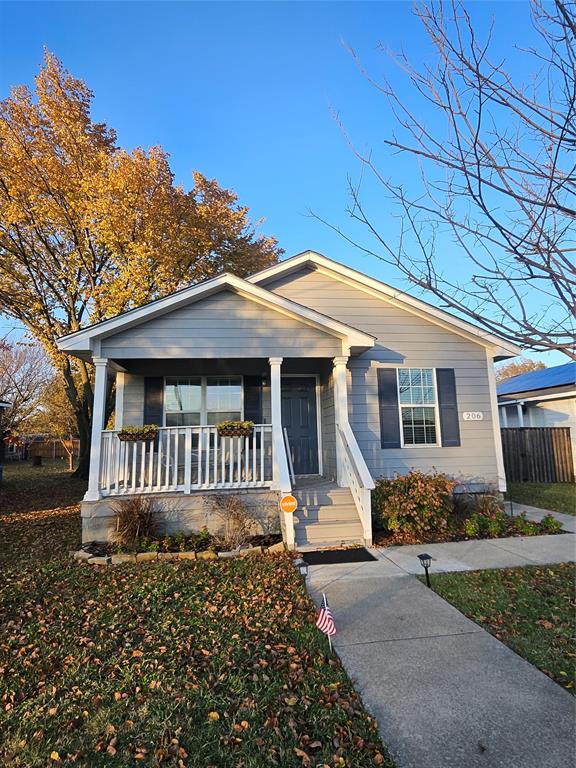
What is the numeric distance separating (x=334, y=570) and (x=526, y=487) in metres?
9.20

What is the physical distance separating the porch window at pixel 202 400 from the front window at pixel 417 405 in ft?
11.7

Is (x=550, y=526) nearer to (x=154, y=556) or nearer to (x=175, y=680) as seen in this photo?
(x=154, y=556)

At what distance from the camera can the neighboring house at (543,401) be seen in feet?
45.2

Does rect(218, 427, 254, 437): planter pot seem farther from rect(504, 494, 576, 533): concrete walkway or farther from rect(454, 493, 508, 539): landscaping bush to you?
rect(504, 494, 576, 533): concrete walkway

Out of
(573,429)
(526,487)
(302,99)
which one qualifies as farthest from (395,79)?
(573,429)

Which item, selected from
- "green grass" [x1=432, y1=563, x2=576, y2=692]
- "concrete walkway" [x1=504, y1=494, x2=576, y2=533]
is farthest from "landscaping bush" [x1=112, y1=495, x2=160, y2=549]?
"concrete walkway" [x1=504, y1=494, x2=576, y2=533]

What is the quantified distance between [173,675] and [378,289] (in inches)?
306

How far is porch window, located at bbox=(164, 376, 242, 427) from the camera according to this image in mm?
8875

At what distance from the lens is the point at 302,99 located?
3.61 m

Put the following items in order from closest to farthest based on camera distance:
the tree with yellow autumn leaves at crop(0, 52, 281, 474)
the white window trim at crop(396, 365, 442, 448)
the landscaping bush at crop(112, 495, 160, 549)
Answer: the landscaping bush at crop(112, 495, 160, 549)
the white window trim at crop(396, 365, 442, 448)
the tree with yellow autumn leaves at crop(0, 52, 281, 474)

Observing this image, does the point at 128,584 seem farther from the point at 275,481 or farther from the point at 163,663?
the point at 275,481

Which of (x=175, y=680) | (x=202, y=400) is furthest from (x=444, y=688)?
(x=202, y=400)

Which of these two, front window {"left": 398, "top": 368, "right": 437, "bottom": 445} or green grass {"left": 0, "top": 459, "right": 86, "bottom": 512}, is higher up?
front window {"left": 398, "top": 368, "right": 437, "bottom": 445}

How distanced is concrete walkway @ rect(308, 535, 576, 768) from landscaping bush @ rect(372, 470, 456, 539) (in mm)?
2103
